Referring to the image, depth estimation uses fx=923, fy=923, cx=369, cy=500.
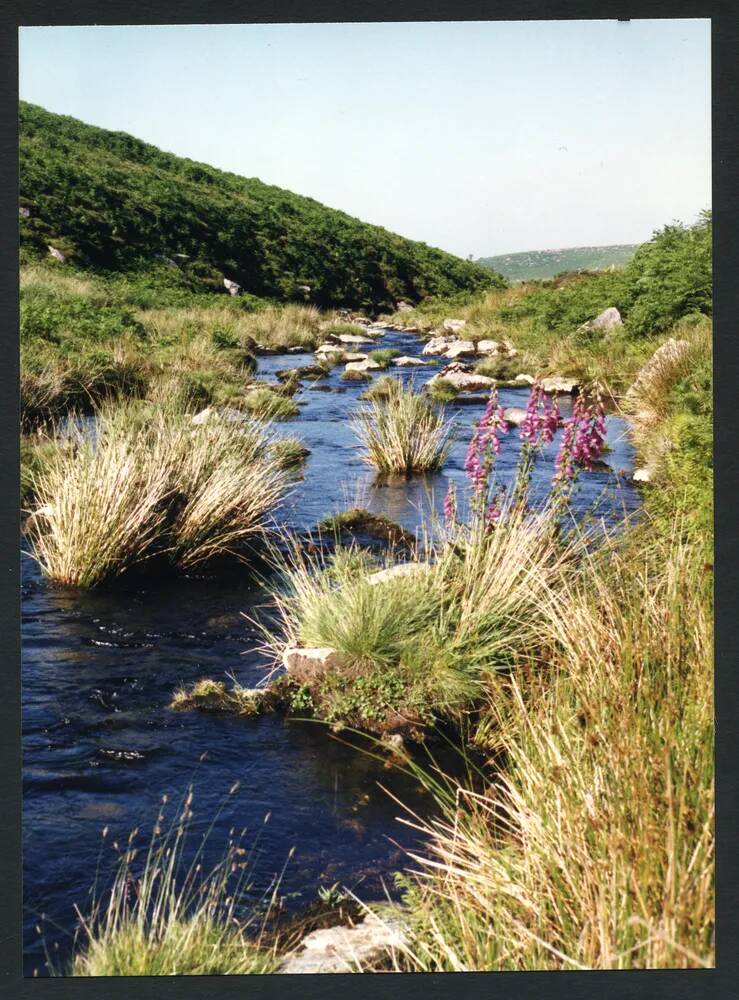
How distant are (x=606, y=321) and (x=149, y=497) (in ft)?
11.2

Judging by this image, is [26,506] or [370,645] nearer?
[370,645]

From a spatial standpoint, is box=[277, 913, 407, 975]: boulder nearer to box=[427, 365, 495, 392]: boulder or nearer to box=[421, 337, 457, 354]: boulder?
box=[427, 365, 495, 392]: boulder

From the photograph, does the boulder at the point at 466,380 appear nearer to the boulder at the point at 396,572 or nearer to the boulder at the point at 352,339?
the boulder at the point at 352,339

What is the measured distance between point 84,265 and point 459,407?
5535mm

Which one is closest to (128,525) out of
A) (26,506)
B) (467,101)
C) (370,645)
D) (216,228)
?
(26,506)

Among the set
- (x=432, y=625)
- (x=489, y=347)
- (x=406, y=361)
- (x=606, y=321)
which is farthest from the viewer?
(x=406, y=361)

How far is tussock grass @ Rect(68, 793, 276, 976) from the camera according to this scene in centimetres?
224

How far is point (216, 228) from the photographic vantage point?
44.4 feet

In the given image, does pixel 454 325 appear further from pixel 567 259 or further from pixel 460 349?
pixel 567 259

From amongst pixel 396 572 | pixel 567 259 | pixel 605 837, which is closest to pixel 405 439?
pixel 567 259

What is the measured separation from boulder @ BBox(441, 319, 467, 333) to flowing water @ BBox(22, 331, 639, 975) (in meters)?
4.77

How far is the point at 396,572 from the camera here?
3809 mm

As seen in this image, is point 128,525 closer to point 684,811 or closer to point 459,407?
point 684,811

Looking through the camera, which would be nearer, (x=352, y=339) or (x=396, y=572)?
(x=396, y=572)
